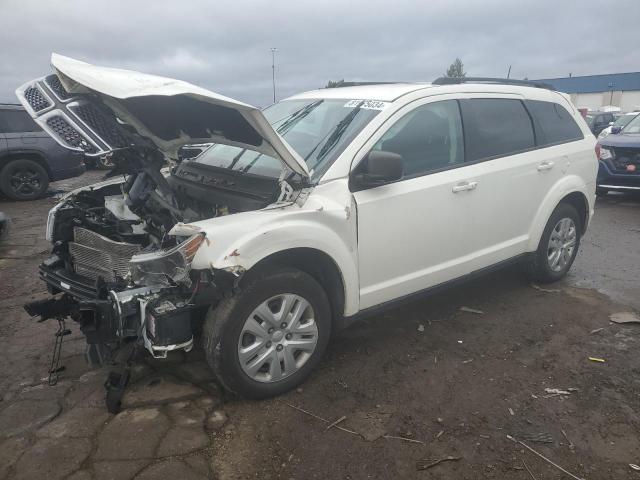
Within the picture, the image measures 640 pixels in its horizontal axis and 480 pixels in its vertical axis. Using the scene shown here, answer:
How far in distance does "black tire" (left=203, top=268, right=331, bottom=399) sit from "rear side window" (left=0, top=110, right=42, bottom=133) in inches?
355

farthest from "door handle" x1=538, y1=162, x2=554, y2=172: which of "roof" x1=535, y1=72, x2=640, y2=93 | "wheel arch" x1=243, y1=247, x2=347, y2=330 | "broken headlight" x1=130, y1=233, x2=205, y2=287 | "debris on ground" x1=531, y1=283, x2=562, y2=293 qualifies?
"roof" x1=535, y1=72, x2=640, y2=93

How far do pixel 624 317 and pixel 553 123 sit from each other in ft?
5.90

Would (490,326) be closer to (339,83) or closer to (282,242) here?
(282,242)

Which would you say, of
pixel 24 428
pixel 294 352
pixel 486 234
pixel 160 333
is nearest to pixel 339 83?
pixel 486 234

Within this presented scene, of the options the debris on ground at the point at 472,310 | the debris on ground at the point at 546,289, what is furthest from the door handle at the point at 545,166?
the debris on ground at the point at 472,310

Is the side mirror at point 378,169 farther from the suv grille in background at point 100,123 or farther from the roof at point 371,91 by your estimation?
the suv grille in background at point 100,123

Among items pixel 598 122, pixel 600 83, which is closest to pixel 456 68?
pixel 600 83

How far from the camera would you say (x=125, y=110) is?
9.40ft

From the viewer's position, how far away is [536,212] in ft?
14.2

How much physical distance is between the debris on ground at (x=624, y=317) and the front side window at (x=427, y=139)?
1.92 meters

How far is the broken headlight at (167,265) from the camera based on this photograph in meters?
2.53

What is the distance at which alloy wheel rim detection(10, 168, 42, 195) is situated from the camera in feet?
32.2

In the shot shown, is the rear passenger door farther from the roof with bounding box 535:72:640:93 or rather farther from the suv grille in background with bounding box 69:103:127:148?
the roof with bounding box 535:72:640:93

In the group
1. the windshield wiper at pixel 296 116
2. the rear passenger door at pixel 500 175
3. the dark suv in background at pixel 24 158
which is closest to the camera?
the windshield wiper at pixel 296 116
